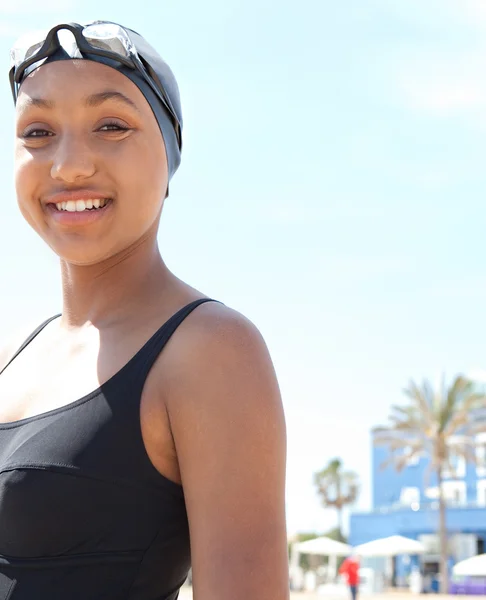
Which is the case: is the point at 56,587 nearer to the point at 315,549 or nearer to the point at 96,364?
the point at 96,364

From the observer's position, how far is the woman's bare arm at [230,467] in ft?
5.24

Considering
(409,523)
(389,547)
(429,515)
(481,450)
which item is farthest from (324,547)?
(481,450)

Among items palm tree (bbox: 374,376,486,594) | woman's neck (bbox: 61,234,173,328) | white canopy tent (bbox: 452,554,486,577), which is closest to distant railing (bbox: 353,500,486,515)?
palm tree (bbox: 374,376,486,594)

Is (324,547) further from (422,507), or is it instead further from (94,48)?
(94,48)

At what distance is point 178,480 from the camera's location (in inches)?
66.6

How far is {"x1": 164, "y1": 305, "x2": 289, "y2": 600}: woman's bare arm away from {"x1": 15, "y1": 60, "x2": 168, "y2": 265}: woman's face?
323 millimetres

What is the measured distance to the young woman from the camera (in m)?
1.62

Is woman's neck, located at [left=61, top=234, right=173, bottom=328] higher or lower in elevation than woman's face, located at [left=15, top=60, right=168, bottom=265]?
lower

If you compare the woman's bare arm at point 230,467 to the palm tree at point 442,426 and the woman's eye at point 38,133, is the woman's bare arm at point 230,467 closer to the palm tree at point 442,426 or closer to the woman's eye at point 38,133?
the woman's eye at point 38,133

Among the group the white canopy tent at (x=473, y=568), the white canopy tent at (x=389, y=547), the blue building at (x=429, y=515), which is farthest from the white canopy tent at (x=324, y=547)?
the white canopy tent at (x=473, y=568)

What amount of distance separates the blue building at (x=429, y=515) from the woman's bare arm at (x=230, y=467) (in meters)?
42.1

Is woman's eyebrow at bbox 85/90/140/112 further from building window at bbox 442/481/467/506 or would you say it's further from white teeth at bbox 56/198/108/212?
building window at bbox 442/481/467/506

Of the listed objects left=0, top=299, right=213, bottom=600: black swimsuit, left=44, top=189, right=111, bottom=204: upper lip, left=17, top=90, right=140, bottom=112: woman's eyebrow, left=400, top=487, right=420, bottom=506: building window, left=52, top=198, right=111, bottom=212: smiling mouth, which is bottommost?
left=400, top=487, right=420, bottom=506: building window

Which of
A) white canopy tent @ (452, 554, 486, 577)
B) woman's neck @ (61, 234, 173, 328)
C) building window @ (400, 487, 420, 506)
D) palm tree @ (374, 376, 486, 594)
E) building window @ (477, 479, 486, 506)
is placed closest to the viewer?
woman's neck @ (61, 234, 173, 328)
